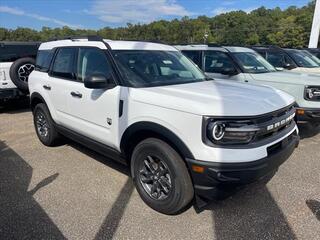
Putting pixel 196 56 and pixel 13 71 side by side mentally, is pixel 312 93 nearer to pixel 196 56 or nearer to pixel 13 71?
pixel 196 56

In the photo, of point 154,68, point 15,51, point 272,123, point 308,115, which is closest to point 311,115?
point 308,115

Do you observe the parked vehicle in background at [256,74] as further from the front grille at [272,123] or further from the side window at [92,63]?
the side window at [92,63]

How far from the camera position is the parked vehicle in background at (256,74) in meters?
5.80

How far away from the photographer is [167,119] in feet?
10.4

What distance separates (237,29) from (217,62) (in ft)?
234

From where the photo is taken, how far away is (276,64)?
962cm

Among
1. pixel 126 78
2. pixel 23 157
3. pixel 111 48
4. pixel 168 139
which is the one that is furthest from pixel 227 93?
pixel 23 157

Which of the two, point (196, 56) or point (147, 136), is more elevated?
point (196, 56)

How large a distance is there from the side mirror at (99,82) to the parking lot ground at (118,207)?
132 centimetres

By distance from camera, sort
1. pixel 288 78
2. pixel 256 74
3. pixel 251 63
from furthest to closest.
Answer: pixel 251 63, pixel 256 74, pixel 288 78

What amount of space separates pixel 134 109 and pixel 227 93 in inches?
41.1

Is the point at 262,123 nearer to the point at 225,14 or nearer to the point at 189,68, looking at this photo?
the point at 189,68

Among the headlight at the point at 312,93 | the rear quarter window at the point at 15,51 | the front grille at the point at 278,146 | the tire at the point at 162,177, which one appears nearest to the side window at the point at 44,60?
the tire at the point at 162,177

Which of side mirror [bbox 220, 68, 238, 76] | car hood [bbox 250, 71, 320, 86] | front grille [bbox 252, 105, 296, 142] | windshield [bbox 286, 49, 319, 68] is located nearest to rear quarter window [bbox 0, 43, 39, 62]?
side mirror [bbox 220, 68, 238, 76]
